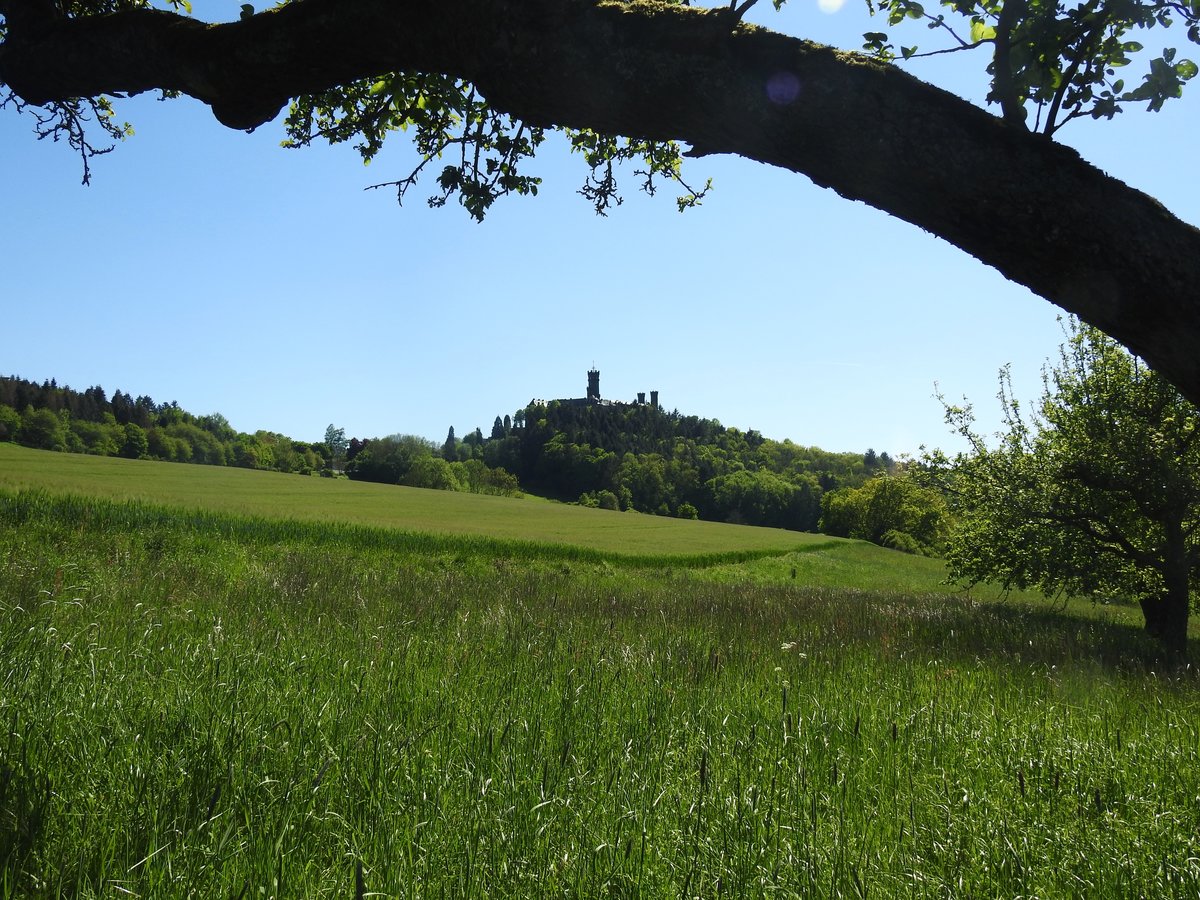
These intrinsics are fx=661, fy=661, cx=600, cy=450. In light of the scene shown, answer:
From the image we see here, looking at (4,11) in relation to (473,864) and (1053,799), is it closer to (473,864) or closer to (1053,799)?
(473,864)

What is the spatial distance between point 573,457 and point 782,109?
415 ft

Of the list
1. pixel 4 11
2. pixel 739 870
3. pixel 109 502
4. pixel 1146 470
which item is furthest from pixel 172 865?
pixel 109 502

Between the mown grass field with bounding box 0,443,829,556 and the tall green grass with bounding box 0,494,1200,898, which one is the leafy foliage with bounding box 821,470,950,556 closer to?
the mown grass field with bounding box 0,443,829,556

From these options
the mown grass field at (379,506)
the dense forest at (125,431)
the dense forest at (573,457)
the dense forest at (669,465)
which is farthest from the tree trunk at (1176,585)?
the dense forest at (125,431)

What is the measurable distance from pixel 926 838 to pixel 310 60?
483cm

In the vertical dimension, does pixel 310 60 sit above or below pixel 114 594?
above

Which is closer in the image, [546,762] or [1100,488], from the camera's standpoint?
[546,762]

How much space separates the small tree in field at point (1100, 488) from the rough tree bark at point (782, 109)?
39.9ft

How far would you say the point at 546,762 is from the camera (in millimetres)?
2910

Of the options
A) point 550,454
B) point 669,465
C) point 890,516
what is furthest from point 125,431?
point 890,516

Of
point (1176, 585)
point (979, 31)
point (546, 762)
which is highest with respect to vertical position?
point (979, 31)

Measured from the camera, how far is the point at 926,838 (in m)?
2.73

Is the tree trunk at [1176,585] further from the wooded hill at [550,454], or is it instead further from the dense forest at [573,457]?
the wooded hill at [550,454]

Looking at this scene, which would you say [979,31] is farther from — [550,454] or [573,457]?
[550,454]
